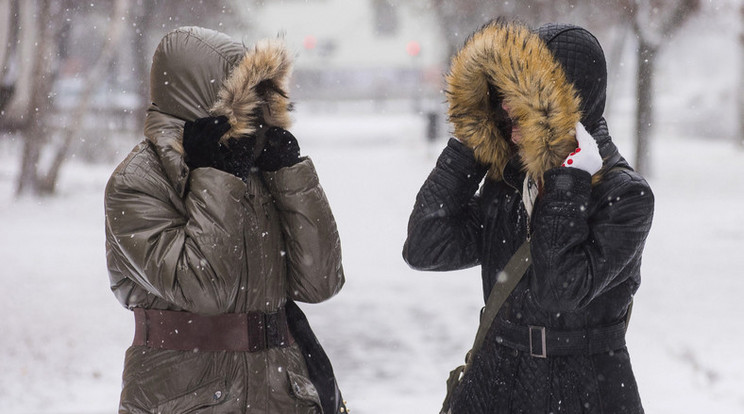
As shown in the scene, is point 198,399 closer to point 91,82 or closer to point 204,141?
point 204,141

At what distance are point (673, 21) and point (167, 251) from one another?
11.3 m

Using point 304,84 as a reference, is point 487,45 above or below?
below

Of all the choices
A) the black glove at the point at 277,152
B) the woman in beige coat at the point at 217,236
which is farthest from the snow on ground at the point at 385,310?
the black glove at the point at 277,152

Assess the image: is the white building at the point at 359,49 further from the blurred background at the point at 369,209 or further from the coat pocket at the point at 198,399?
the coat pocket at the point at 198,399

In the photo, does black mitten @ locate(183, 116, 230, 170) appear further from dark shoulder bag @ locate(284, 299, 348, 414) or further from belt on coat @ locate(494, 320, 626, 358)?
belt on coat @ locate(494, 320, 626, 358)

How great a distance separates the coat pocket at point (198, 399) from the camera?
233 cm

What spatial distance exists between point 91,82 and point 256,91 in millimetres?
10237

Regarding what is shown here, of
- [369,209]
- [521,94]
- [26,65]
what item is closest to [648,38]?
[369,209]

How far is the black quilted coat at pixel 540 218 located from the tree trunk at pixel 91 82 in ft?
32.6

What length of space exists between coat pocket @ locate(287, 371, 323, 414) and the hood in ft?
2.10

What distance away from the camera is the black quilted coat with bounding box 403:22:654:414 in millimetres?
2129

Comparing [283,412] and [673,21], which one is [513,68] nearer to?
[283,412]

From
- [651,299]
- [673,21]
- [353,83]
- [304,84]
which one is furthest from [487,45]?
[353,83]

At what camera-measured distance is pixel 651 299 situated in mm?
7945
